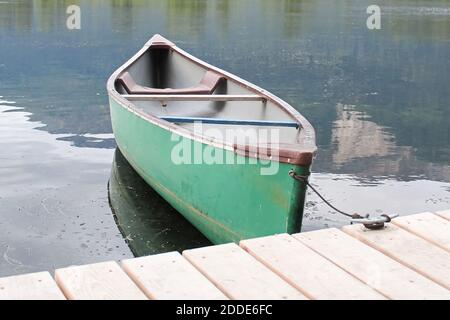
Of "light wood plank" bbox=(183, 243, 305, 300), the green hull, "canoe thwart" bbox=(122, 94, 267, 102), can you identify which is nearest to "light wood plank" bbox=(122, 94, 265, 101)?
"canoe thwart" bbox=(122, 94, 267, 102)

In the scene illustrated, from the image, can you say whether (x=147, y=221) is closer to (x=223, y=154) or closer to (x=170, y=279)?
(x=223, y=154)

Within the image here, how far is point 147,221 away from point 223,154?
2428 millimetres

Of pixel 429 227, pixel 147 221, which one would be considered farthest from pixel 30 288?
pixel 147 221

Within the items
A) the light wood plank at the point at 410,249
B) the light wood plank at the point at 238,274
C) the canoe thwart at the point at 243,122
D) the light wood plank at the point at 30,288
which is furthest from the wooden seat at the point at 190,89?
the light wood plank at the point at 30,288

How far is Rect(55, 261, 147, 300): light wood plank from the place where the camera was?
3725 millimetres

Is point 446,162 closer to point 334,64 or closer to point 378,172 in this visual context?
point 378,172

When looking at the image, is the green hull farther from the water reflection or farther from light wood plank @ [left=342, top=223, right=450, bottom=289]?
light wood plank @ [left=342, top=223, right=450, bottom=289]

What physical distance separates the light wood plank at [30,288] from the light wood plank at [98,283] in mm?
58

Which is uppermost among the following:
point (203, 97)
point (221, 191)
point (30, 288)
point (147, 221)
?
point (203, 97)

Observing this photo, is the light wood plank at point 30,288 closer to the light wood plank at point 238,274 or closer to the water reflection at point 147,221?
the light wood plank at point 238,274

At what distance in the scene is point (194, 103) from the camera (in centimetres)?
1257

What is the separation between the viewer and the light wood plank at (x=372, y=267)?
12.7 feet

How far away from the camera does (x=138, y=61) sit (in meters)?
14.7
